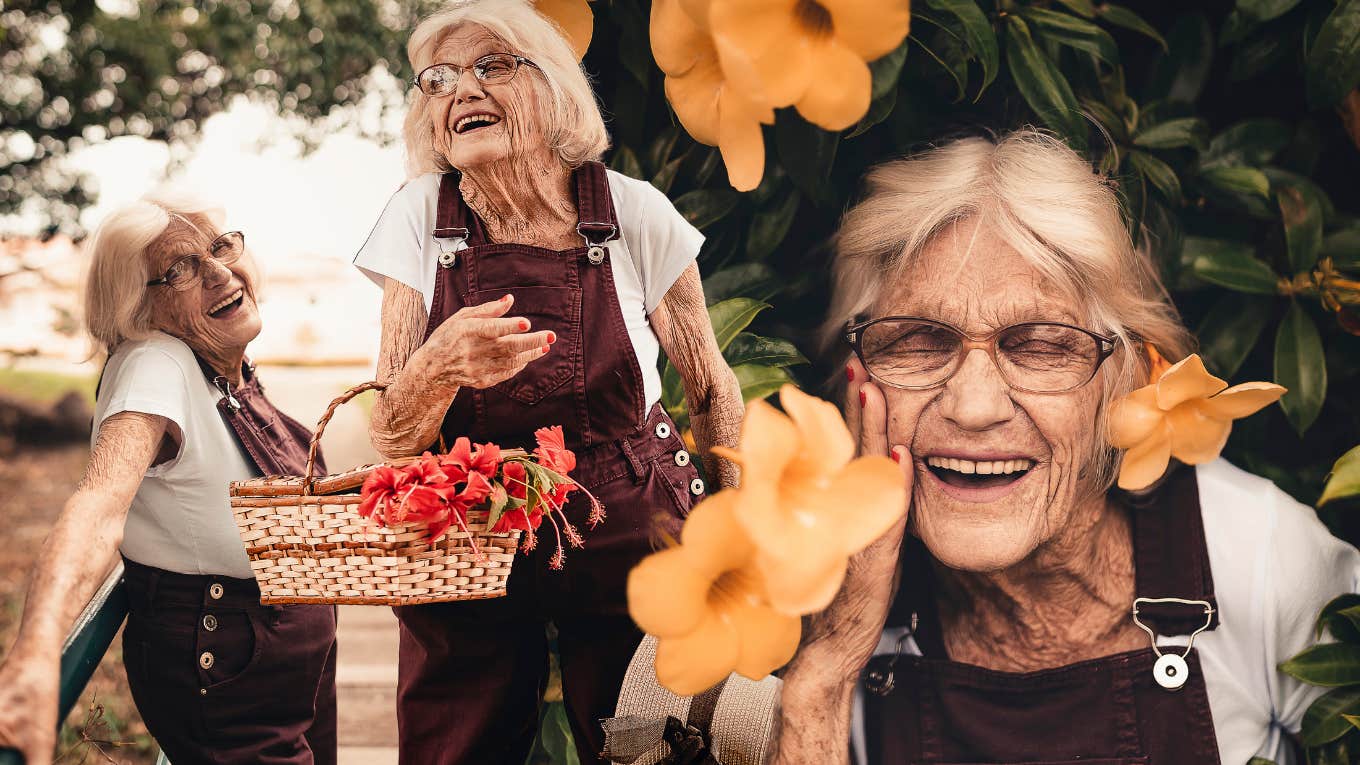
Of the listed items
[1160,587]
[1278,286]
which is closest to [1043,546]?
[1160,587]

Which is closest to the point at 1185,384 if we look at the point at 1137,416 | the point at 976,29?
the point at 1137,416

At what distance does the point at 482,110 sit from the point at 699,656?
82 cm

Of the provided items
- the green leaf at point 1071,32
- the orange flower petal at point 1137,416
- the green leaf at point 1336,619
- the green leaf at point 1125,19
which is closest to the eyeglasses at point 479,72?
the green leaf at point 1071,32

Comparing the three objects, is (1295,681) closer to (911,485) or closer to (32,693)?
(911,485)

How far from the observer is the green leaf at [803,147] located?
1.72 meters

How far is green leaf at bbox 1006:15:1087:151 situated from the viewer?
5.73ft

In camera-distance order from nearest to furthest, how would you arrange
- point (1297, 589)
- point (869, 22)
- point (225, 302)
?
1. point (869, 22)
2. point (225, 302)
3. point (1297, 589)

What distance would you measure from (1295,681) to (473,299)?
1.54 metres

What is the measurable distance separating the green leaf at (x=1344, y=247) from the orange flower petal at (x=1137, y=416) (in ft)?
1.39

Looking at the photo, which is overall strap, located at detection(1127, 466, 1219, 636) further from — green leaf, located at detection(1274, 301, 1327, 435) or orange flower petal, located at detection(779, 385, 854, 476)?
orange flower petal, located at detection(779, 385, 854, 476)

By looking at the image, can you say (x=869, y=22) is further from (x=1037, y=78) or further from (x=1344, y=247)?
(x=1344, y=247)

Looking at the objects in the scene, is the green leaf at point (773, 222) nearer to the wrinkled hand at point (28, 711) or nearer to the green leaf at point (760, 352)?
the green leaf at point (760, 352)

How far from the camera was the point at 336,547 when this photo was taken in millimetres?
1332

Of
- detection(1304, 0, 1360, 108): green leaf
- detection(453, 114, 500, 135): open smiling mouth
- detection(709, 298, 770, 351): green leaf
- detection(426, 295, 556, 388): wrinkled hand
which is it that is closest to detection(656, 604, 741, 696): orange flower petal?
detection(426, 295, 556, 388): wrinkled hand
